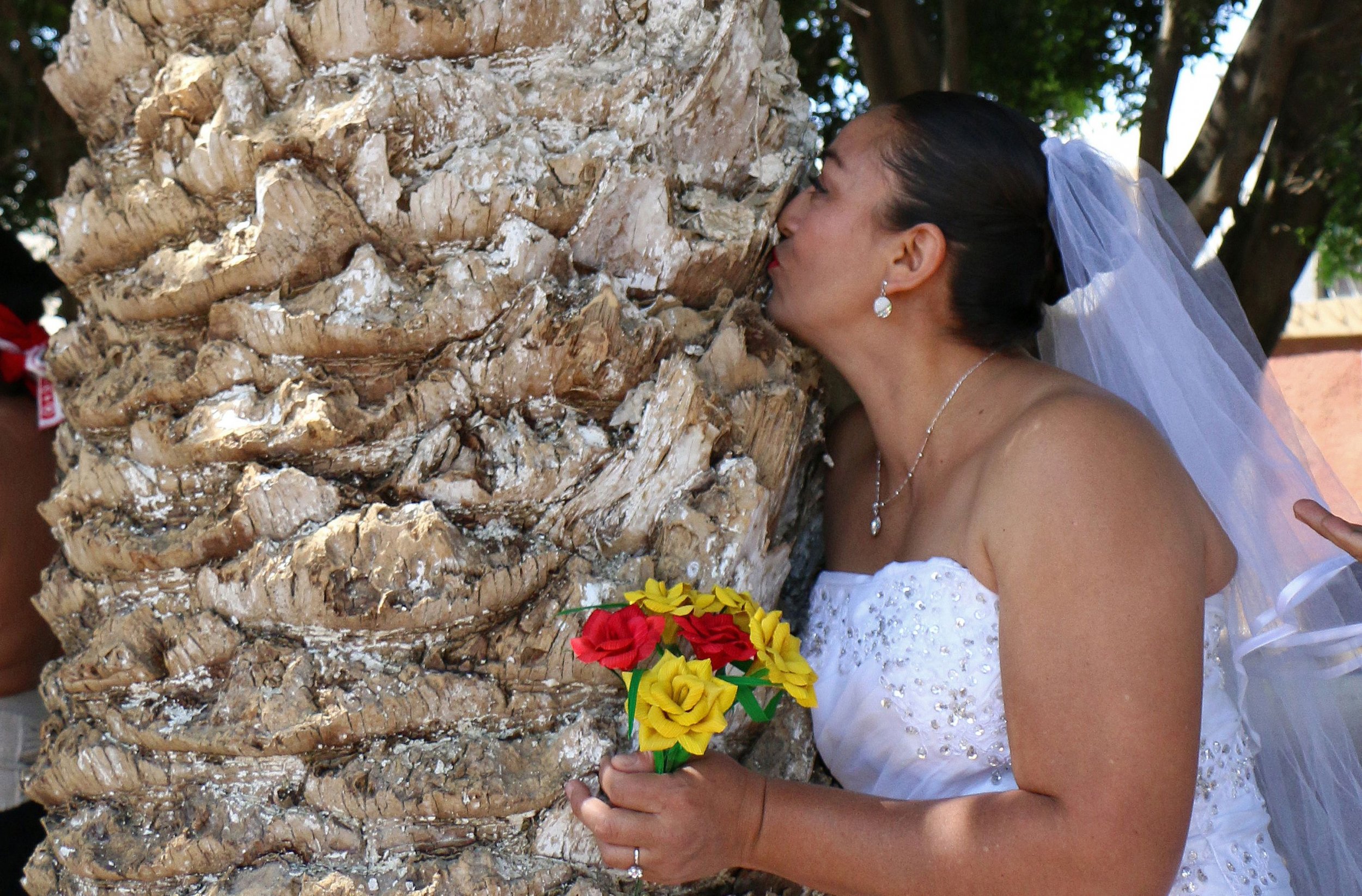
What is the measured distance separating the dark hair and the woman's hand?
1025 millimetres

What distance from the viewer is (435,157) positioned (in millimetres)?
1968

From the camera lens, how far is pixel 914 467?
232cm

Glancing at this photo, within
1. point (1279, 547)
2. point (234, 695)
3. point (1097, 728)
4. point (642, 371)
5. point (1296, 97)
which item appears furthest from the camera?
point (1296, 97)

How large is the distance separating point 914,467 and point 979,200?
542 mm

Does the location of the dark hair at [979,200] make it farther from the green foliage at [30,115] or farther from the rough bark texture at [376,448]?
the green foliage at [30,115]

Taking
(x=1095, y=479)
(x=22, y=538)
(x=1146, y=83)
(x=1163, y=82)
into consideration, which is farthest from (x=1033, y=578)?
(x=1146, y=83)

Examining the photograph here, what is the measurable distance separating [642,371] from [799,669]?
0.60 meters

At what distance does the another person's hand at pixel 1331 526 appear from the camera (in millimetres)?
1907

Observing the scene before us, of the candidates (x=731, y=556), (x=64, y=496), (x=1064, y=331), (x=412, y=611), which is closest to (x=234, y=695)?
(x=412, y=611)

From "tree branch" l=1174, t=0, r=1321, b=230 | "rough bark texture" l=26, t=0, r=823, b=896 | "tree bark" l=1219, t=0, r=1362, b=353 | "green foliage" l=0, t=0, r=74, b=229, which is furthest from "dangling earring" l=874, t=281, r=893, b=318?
"green foliage" l=0, t=0, r=74, b=229

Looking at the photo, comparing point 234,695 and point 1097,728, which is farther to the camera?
point 234,695

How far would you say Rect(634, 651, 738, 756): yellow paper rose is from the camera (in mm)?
1671

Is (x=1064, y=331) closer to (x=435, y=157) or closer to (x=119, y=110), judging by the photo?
(x=435, y=157)

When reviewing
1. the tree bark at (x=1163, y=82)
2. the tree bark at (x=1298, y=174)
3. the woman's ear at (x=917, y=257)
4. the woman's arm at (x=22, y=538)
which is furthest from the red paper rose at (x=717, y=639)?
the tree bark at (x=1163, y=82)
